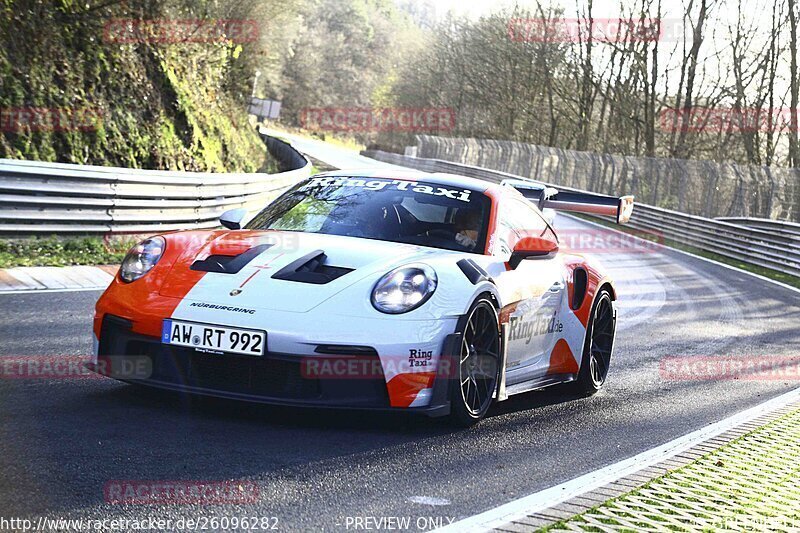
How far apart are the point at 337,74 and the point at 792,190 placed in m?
94.2

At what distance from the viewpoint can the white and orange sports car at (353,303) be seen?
16.9 feet

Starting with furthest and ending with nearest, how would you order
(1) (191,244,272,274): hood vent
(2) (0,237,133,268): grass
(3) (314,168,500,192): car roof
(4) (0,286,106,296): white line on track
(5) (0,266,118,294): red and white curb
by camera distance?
1. (2) (0,237,133,268): grass
2. (5) (0,266,118,294): red and white curb
3. (4) (0,286,106,296): white line on track
4. (3) (314,168,500,192): car roof
5. (1) (191,244,272,274): hood vent

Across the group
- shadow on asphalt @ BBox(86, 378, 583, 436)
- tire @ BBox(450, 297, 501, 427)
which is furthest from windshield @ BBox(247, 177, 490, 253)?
shadow on asphalt @ BBox(86, 378, 583, 436)

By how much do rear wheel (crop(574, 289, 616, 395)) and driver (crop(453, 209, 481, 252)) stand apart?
1.50 metres

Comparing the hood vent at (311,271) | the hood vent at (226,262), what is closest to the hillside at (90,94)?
the hood vent at (226,262)

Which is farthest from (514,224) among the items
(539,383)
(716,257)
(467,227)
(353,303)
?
(716,257)

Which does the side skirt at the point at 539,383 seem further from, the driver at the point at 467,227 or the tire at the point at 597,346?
the driver at the point at 467,227

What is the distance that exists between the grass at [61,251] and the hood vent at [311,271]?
6.69m

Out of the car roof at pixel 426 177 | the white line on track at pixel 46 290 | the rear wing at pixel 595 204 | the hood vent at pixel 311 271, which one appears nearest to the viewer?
the hood vent at pixel 311 271

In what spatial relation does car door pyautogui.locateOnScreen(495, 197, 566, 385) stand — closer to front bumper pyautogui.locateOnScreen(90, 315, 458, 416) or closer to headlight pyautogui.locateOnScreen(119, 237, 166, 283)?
front bumper pyautogui.locateOnScreen(90, 315, 458, 416)

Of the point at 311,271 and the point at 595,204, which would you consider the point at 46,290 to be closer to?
the point at 595,204

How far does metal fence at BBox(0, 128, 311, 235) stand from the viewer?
1187 centimetres

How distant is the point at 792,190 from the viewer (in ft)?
98.5

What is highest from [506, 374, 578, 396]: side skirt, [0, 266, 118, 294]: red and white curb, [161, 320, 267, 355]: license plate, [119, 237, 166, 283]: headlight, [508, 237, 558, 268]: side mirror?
[508, 237, 558, 268]: side mirror
